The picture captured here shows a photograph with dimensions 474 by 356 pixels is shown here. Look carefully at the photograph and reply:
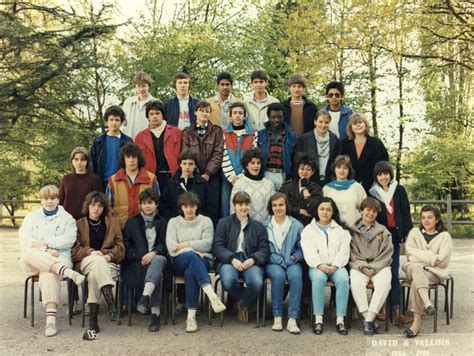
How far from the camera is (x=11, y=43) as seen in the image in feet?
59.9

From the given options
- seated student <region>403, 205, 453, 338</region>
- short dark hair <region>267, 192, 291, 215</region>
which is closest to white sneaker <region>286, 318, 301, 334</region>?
seated student <region>403, 205, 453, 338</region>

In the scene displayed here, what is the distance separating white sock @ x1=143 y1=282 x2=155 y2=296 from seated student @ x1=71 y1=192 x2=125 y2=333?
0.33m

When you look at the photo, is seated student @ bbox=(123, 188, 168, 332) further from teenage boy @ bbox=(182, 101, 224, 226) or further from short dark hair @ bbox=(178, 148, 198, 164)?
teenage boy @ bbox=(182, 101, 224, 226)

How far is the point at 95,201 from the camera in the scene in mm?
6602

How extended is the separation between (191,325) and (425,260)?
8.32 ft

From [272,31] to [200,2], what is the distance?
355cm

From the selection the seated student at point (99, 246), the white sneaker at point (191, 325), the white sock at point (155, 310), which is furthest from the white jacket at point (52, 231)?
the white sneaker at point (191, 325)

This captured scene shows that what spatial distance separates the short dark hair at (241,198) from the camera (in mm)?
6668

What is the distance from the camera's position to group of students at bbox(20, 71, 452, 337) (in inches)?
250

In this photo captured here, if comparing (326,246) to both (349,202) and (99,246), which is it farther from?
(99,246)

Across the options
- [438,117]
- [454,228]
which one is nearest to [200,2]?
[438,117]

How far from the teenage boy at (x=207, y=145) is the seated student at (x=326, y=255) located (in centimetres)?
134

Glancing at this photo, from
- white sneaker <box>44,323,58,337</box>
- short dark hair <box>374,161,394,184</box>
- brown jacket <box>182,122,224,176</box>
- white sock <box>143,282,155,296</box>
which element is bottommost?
white sneaker <box>44,323,58,337</box>

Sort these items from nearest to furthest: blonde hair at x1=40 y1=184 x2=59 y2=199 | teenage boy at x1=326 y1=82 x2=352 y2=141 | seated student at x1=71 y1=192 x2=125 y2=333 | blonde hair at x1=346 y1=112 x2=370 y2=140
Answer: seated student at x1=71 y1=192 x2=125 y2=333 < blonde hair at x1=40 y1=184 x2=59 y2=199 < blonde hair at x1=346 y1=112 x2=370 y2=140 < teenage boy at x1=326 y1=82 x2=352 y2=141
